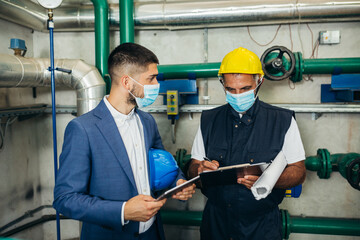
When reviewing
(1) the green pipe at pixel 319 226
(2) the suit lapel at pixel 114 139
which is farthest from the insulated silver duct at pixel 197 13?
(1) the green pipe at pixel 319 226

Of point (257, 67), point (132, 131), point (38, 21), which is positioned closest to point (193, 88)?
point (257, 67)

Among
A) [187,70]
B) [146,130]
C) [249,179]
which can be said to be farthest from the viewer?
[187,70]

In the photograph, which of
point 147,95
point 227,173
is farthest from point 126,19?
point 227,173

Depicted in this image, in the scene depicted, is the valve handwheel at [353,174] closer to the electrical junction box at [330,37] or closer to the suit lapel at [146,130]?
the electrical junction box at [330,37]

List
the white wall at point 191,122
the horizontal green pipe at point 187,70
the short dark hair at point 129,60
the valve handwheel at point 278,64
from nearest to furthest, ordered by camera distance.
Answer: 1. the short dark hair at point 129,60
2. the valve handwheel at point 278,64
3. the horizontal green pipe at point 187,70
4. the white wall at point 191,122

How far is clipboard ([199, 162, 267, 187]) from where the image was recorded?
1023 mm

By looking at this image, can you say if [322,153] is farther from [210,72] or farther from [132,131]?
[132,131]

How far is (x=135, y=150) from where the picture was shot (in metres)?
1.18

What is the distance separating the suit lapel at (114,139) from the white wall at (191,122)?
135 cm

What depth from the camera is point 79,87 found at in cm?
200

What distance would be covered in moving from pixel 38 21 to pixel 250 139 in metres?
1.95

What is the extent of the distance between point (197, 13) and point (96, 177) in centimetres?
158

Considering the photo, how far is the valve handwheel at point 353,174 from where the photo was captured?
1791 millimetres

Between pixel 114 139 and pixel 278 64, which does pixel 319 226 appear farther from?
pixel 114 139
